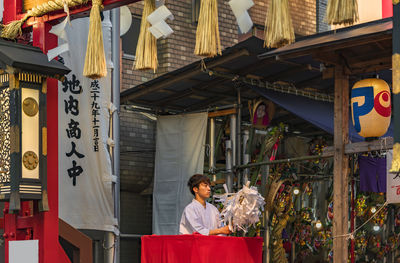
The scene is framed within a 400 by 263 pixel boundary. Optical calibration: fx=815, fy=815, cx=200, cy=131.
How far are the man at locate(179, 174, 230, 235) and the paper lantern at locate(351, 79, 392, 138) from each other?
2.49 meters

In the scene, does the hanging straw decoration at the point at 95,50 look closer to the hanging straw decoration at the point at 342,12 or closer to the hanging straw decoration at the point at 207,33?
the hanging straw decoration at the point at 207,33

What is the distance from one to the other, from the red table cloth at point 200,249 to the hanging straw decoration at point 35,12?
2749mm

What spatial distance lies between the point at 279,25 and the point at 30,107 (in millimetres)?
3025

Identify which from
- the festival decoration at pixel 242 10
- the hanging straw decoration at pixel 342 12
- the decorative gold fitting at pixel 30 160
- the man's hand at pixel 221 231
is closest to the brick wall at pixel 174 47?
the man's hand at pixel 221 231

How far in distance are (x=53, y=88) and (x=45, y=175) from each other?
1.02m

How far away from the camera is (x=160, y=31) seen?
8336mm

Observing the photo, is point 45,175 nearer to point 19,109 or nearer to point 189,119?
point 19,109

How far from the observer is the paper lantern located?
11.0 meters

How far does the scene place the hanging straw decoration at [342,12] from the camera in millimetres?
6609

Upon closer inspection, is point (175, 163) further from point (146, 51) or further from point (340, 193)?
point (146, 51)

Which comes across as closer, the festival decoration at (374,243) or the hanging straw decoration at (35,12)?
the hanging straw decoration at (35,12)

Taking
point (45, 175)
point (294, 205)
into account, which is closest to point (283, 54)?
point (45, 175)

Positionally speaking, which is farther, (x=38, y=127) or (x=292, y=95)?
(x=292, y=95)

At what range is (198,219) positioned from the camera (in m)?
9.80
